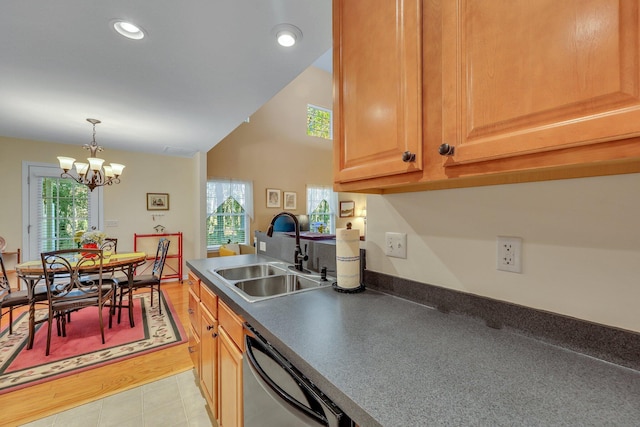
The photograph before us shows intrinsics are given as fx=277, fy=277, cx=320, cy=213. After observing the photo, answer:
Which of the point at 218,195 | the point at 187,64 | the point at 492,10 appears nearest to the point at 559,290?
the point at 492,10

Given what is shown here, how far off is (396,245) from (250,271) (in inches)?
44.4

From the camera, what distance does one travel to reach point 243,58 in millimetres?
2043

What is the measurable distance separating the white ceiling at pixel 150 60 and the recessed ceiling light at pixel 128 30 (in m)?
0.04

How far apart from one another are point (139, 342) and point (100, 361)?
33 centimetres

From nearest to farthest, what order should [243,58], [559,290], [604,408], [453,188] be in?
[604,408]
[559,290]
[453,188]
[243,58]

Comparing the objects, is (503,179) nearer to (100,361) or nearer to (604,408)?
(604,408)

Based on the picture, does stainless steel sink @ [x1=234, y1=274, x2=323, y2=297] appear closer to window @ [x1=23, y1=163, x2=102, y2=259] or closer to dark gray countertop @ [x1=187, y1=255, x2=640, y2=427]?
dark gray countertop @ [x1=187, y1=255, x2=640, y2=427]

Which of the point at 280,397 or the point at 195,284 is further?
the point at 195,284

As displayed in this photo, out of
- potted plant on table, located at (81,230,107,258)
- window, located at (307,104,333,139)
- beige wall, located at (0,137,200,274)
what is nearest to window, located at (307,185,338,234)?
window, located at (307,104,333,139)

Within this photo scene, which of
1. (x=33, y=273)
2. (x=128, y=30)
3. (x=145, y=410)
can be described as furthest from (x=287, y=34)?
(x=33, y=273)

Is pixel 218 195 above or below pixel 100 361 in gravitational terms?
above

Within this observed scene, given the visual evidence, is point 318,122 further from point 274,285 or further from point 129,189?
point 274,285

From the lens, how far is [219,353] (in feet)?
4.46

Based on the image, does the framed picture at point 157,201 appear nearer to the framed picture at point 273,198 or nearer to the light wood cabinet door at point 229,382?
the framed picture at point 273,198
